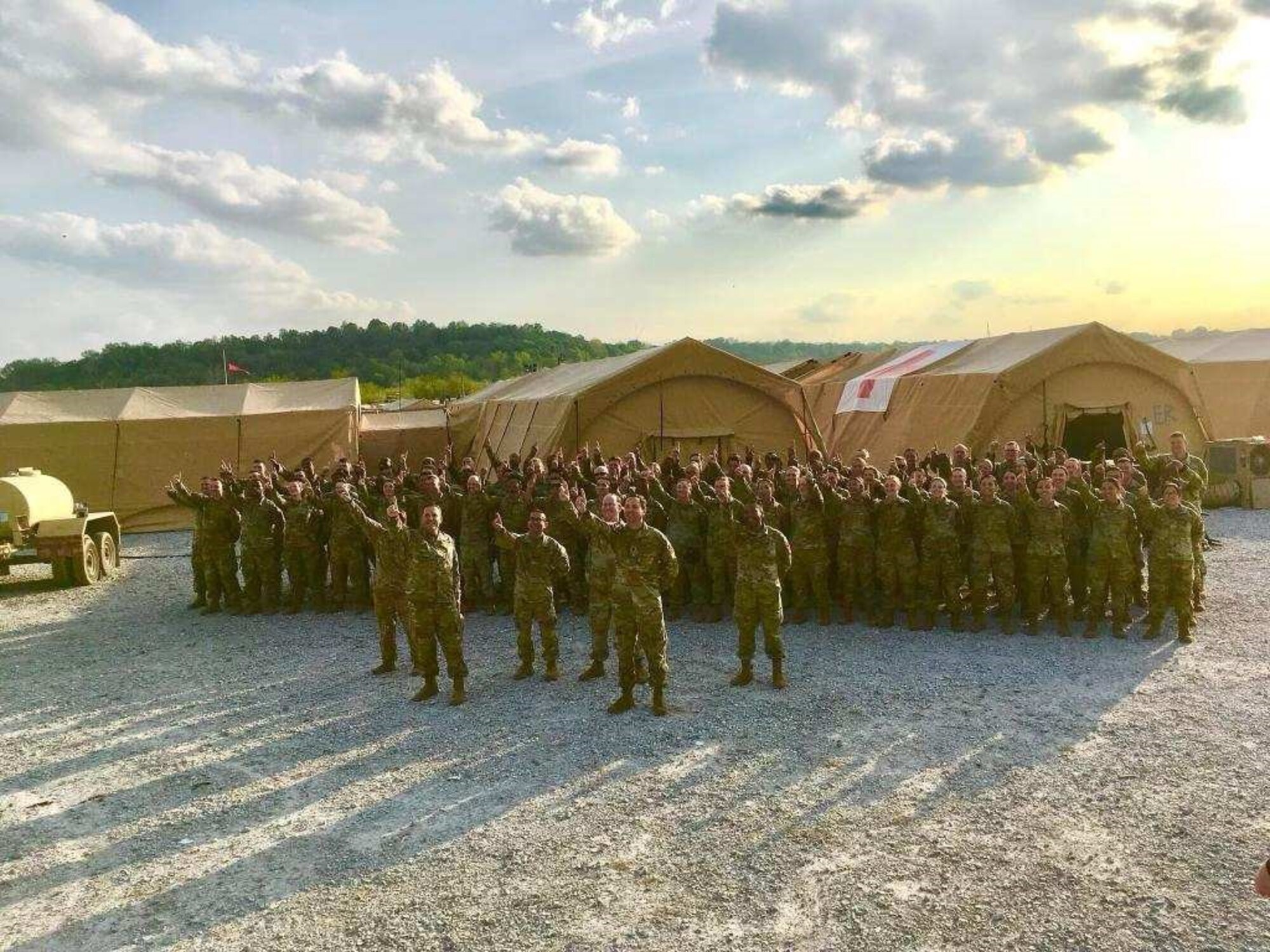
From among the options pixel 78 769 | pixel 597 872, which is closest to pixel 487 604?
pixel 78 769

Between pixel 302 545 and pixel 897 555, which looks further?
pixel 302 545

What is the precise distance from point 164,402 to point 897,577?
835 inches

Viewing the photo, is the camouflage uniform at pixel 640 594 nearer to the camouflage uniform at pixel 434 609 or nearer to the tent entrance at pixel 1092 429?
the camouflage uniform at pixel 434 609

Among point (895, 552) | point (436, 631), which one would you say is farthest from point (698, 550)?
point (436, 631)

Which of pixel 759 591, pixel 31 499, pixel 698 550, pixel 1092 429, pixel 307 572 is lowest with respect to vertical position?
pixel 307 572

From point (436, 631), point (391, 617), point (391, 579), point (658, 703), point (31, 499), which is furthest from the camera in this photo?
point (31, 499)

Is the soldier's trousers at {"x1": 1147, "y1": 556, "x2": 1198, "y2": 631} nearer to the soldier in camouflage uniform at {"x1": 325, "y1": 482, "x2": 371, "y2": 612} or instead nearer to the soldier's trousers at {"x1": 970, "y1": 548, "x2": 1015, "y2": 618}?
the soldier's trousers at {"x1": 970, "y1": 548, "x2": 1015, "y2": 618}

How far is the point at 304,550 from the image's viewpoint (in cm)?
1245

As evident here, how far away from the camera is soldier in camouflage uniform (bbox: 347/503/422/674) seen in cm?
916

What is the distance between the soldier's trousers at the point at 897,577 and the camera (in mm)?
10484

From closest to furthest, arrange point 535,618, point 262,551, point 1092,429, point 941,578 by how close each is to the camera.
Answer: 1. point 535,618
2. point 941,578
3. point 262,551
4. point 1092,429

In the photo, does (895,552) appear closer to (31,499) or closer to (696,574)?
(696,574)

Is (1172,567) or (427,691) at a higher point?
(1172,567)

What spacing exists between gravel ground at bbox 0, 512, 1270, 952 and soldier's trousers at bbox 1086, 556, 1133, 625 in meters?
0.53
